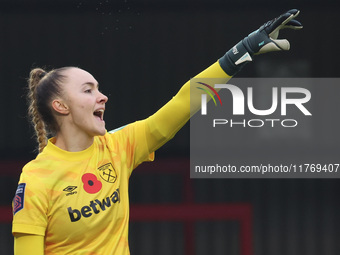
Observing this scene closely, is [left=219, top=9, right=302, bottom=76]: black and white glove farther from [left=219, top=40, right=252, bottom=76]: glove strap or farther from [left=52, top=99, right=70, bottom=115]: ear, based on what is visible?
[left=52, top=99, right=70, bottom=115]: ear

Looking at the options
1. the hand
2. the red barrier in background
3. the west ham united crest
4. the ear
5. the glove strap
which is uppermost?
the hand

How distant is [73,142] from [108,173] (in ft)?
0.56

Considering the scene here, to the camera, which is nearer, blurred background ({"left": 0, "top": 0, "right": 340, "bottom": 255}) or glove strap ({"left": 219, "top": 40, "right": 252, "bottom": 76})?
glove strap ({"left": 219, "top": 40, "right": 252, "bottom": 76})

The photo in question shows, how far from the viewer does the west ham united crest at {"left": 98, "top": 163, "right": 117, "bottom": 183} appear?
269 cm

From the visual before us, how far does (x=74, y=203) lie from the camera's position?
2.60 m

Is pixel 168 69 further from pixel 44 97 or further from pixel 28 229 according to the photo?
pixel 28 229

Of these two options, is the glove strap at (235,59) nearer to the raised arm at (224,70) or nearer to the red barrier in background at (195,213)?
the raised arm at (224,70)

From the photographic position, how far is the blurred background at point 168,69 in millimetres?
6074

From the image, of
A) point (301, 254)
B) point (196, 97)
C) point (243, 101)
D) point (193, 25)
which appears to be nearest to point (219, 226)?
point (301, 254)

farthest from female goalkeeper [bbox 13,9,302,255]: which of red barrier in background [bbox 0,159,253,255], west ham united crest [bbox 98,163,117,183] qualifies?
red barrier in background [bbox 0,159,253,255]

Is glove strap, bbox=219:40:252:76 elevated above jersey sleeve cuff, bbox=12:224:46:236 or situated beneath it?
elevated above

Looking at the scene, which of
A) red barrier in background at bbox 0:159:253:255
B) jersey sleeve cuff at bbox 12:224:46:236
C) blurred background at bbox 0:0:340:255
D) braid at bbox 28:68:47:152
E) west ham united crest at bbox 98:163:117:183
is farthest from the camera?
blurred background at bbox 0:0:340:255

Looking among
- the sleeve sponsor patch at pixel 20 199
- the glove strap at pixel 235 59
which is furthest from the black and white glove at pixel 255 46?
the sleeve sponsor patch at pixel 20 199

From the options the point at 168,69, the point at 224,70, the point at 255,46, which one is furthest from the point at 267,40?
the point at 168,69
